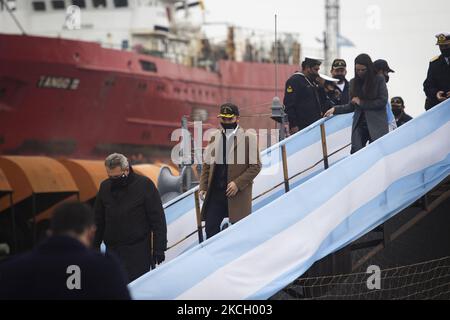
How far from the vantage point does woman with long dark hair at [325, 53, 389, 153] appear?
9469 mm

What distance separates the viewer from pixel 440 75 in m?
10.2

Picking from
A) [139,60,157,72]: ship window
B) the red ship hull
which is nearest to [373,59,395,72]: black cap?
the red ship hull

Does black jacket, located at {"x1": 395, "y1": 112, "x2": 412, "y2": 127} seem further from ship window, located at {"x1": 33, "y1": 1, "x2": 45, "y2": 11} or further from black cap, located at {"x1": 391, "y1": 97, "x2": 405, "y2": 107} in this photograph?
ship window, located at {"x1": 33, "y1": 1, "x2": 45, "y2": 11}

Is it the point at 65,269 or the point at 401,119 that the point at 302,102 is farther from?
the point at 65,269

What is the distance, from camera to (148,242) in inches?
323

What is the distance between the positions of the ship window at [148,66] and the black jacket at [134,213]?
3212 cm

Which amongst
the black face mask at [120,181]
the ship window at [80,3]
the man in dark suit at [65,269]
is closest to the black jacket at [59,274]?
the man in dark suit at [65,269]

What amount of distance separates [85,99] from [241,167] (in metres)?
30.5

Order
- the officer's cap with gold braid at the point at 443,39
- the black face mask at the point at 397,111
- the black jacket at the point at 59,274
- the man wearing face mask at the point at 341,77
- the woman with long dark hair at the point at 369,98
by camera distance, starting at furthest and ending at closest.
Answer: the black face mask at the point at 397,111, the man wearing face mask at the point at 341,77, the officer's cap with gold braid at the point at 443,39, the woman with long dark hair at the point at 369,98, the black jacket at the point at 59,274

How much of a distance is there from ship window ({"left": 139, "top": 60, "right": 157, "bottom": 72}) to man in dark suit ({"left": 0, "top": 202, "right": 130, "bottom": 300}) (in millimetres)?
35607

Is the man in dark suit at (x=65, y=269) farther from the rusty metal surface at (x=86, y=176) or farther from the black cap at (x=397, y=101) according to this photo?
the rusty metal surface at (x=86, y=176)

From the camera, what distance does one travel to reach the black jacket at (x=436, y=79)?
→ 1023 centimetres

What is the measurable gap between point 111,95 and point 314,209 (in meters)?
31.4
